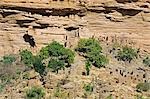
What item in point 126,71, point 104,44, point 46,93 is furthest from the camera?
point 104,44

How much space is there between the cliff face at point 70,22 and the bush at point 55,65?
14.5 feet

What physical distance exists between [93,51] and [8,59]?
574 centimetres

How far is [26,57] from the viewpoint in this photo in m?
38.9

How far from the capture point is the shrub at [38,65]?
35781 mm

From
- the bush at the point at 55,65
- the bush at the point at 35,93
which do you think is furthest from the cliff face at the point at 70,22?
the bush at the point at 35,93

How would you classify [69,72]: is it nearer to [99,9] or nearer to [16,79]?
[16,79]

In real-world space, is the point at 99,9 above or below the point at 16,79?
above

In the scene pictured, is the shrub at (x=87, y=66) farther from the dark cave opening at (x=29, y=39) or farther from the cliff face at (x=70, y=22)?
A: the dark cave opening at (x=29, y=39)

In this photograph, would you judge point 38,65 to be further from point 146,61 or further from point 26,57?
point 146,61

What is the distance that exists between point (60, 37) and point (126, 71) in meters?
6.66

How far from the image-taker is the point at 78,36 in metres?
42.2

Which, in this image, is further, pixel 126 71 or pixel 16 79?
pixel 126 71

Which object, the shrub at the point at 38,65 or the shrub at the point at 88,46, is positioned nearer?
the shrub at the point at 38,65

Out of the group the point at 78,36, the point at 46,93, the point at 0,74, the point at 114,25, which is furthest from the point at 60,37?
the point at 46,93
